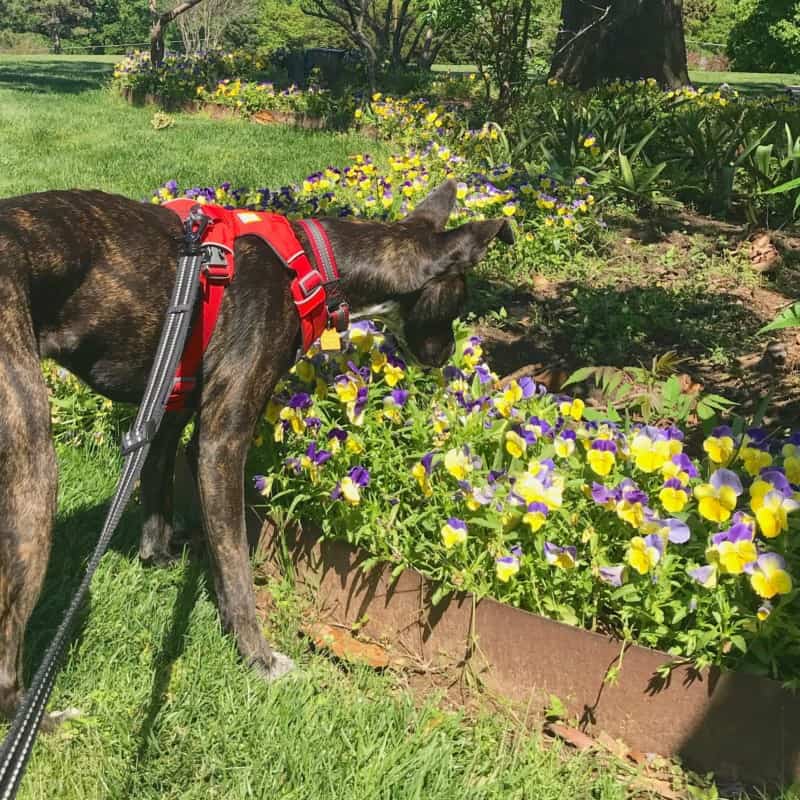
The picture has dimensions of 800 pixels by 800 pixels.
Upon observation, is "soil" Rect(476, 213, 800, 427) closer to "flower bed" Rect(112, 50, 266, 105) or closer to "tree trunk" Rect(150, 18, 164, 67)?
"flower bed" Rect(112, 50, 266, 105)

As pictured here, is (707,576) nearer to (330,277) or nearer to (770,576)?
(770,576)

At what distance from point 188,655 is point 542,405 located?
1.75 m

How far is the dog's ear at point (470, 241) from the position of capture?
3436 millimetres

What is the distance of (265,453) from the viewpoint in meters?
3.47

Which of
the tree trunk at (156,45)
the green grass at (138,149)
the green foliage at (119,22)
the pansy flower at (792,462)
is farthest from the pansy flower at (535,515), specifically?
the green foliage at (119,22)

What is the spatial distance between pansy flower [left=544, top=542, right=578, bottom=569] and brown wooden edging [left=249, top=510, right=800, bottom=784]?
0.19m

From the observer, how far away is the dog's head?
344 cm

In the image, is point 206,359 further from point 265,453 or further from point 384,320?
point 384,320

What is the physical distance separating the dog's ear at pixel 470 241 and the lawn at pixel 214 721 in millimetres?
1551

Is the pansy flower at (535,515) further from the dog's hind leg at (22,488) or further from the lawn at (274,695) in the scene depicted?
the dog's hind leg at (22,488)

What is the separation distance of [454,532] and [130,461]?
1078 millimetres

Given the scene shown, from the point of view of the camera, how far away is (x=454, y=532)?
2.69m

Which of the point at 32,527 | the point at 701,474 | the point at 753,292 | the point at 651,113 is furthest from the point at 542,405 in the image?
the point at 651,113

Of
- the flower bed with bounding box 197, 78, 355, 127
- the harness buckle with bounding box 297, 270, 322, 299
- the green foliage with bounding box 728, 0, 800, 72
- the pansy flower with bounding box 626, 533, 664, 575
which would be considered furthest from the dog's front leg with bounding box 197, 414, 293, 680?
Result: the green foliage with bounding box 728, 0, 800, 72
